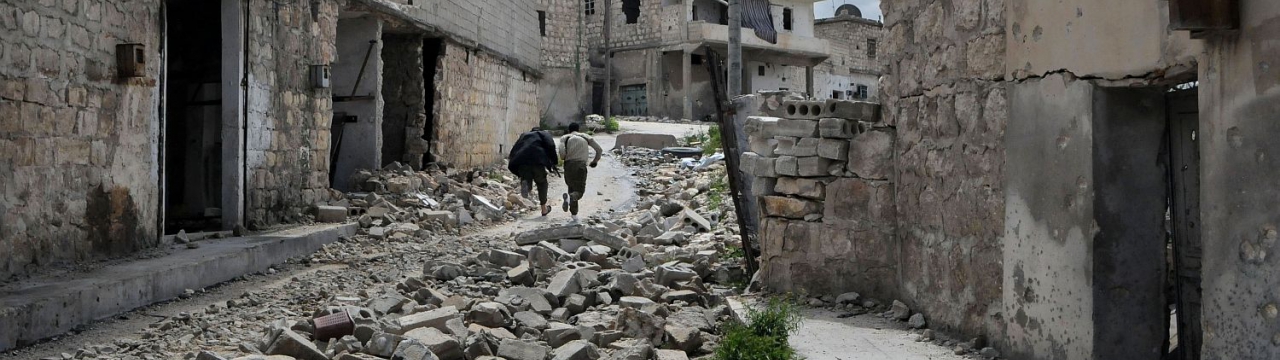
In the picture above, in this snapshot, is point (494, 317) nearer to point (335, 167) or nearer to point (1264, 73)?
point (1264, 73)

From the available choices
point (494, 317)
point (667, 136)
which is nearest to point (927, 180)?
point (494, 317)

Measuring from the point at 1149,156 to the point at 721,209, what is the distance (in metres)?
7.94

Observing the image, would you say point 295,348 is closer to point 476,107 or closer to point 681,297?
point 681,297

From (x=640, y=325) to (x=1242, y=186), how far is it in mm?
3250

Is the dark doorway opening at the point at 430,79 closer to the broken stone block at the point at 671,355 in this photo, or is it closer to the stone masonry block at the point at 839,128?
the stone masonry block at the point at 839,128

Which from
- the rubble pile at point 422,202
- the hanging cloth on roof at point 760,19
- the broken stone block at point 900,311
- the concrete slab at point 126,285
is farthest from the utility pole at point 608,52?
the broken stone block at point 900,311

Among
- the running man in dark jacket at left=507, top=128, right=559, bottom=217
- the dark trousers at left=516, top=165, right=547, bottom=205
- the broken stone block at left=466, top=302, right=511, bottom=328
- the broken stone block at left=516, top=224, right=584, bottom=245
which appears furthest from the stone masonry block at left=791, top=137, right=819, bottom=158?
the dark trousers at left=516, top=165, right=547, bottom=205

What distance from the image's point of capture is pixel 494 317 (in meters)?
6.21

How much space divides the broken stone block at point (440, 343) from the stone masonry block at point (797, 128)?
258 cm

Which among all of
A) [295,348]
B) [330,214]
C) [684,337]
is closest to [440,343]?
[295,348]

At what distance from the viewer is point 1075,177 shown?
4.31 meters

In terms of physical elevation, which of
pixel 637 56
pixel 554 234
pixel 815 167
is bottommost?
pixel 554 234

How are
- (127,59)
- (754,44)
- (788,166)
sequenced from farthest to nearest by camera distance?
(754,44), (127,59), (788,166)

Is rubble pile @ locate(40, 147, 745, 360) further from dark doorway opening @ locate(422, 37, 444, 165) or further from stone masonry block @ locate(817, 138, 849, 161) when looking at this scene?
dark doorway opening @ locate(422, 37, 444, 165)
